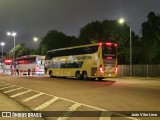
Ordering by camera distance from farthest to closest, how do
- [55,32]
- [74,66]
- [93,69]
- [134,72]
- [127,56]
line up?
[55,32] < [127,56] < [134,72] < [74,66] < [93,69]

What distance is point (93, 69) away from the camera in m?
34.3

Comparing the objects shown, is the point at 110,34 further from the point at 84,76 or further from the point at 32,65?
the point at 84,76

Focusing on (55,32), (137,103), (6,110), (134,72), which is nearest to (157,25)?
(134,72)

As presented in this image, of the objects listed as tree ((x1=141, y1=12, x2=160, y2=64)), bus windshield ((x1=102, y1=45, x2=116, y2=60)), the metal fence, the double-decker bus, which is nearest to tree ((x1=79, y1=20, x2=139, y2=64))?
the metal fence

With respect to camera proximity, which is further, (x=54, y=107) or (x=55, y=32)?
(x=55, y=32)

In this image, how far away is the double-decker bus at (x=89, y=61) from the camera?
33.5 meters

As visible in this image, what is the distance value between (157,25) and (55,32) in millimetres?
57350

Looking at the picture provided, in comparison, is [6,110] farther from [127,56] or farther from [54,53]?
[127,56]

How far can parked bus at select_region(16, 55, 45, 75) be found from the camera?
55.1 metres

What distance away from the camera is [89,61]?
34.9 m

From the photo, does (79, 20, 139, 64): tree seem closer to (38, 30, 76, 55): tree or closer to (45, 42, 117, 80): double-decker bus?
(45, 42, 117, 80): double-decker bus

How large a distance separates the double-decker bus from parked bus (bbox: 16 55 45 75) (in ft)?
41.3

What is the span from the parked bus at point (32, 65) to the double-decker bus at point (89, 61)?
12597 millimetres

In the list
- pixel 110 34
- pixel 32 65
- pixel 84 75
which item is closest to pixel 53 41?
pixel 110 34
